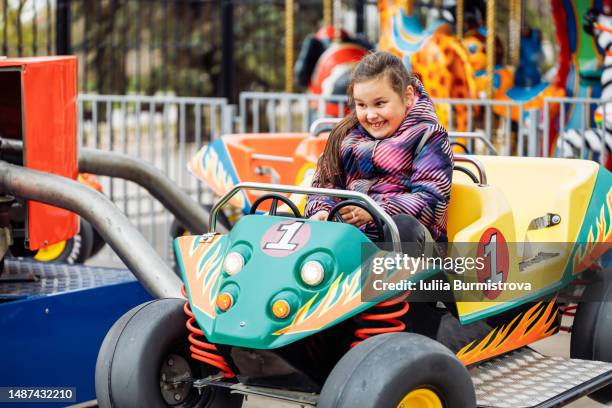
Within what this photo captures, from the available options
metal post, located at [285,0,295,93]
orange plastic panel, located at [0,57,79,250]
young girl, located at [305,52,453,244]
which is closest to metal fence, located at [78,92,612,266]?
metal post, located at [285,0,295,93]

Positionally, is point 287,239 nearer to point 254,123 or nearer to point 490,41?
point 254,123

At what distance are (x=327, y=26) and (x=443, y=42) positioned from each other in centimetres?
155

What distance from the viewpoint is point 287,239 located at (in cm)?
286

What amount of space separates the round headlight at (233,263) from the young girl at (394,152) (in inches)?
14.2

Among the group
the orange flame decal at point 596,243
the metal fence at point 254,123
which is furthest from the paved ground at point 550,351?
the metal fence at point 254,123

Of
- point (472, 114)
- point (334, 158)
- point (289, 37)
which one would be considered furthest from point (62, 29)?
point (334, 158)

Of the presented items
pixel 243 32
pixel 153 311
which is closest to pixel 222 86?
pixel 153 311

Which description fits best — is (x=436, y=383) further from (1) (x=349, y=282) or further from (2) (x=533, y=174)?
(2) (x=533, y=174)

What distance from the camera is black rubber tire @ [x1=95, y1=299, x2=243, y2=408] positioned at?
9.45 feet

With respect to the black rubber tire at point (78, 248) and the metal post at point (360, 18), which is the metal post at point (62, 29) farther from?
the metal post at point (360, 18)

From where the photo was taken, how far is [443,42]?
315 inches

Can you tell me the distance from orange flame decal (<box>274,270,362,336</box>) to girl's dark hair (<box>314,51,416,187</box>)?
2.38 feet

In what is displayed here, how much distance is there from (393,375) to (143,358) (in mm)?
753

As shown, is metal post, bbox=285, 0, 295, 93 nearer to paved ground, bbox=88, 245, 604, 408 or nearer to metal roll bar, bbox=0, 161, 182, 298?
paved ground, bbox=88, 245, 604, 408
